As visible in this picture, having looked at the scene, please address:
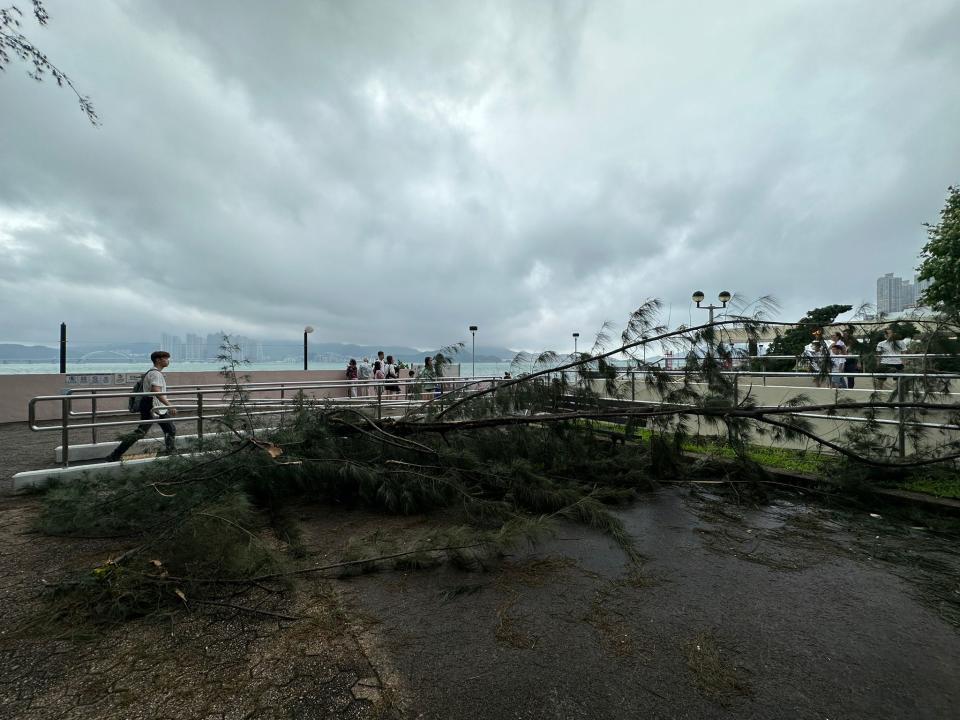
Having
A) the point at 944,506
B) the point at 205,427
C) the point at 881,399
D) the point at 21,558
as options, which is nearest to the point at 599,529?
the point at 944,506

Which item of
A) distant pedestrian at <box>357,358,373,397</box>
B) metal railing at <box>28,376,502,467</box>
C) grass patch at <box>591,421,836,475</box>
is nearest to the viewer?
metal railing at <box>28,376,502,467</box>

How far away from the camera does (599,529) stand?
167 inches

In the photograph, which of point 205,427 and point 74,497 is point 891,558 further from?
point 205,427

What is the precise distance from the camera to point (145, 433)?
19.1ft

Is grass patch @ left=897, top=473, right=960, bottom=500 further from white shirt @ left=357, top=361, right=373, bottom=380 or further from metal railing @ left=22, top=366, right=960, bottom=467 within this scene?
white shirt @ left=357, top=361, right=373, bottom=380

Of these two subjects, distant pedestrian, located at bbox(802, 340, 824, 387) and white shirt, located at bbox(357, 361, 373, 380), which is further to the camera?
white shirt, located at bbox(357, 361, 373, 380)

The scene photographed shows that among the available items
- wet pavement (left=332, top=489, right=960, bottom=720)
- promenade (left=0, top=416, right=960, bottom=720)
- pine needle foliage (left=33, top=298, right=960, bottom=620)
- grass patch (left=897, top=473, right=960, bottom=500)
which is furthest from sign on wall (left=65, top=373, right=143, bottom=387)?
grass patch (left=897, top=473, right=960, bottom=500)

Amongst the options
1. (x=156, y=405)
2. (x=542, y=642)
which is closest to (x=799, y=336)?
(x=542, y=642)

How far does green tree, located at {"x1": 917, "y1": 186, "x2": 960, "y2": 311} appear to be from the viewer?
1864 centimetres

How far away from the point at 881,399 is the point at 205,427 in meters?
8.63

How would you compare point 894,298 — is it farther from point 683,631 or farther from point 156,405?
point 156,405

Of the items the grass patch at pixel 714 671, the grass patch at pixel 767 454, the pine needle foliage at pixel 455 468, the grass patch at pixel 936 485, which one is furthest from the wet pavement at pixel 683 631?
the grass patch at pixel 767 454

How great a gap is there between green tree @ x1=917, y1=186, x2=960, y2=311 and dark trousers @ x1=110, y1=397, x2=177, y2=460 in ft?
79.8

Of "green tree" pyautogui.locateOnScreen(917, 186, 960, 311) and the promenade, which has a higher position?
"green tree" pyautogui.locateOnScreen(917, 186, 960, 311)
